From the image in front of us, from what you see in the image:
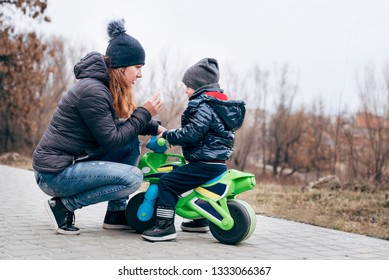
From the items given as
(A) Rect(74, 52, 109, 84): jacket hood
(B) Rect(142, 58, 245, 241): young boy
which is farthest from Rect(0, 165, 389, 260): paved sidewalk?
(A) Rect(74, 52, 109, 84): jacket hood

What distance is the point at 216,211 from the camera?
4145 millimetres

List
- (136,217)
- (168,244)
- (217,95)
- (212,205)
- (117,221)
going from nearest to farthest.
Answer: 1. (168,244)
2. (212,205)
3. (217,95)
4. (136,217)
5. (117,221)

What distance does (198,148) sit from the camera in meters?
4.15

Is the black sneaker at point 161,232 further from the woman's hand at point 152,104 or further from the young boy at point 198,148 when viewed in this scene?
the woman's hand at point 152,104

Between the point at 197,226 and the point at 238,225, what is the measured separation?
72cm

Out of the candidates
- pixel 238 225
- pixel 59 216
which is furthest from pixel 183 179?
pixel 59 216

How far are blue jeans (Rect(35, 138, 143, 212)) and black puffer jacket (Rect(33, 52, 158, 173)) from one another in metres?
0.08

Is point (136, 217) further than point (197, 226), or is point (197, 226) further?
point (197, 226)

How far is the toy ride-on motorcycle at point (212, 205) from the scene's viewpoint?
408cm

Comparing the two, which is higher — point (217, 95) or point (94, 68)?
point (94, 68)

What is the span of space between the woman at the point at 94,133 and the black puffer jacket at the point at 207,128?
31 cm

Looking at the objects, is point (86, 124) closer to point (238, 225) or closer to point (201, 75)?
point (201, 75)

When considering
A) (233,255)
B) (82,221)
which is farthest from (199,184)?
(82,221)

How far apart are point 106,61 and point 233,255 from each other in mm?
1768
